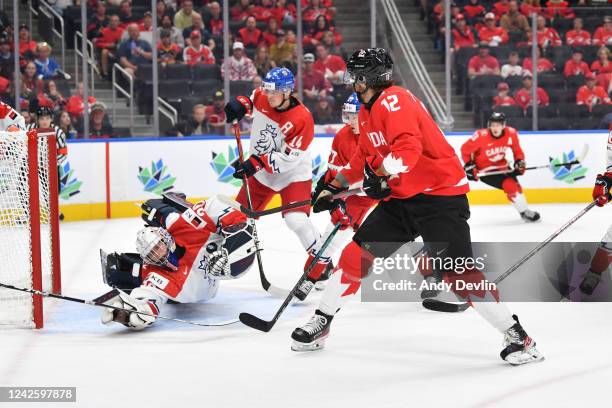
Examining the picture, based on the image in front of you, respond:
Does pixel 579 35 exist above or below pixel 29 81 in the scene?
above

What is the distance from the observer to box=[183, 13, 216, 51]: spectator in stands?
29.5 ft

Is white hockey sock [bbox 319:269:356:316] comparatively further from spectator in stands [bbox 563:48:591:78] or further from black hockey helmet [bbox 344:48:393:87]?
spectator in stands [bbox 563:48:591:78]

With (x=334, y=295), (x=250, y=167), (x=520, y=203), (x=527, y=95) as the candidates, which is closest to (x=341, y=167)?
(x=250, y=167)

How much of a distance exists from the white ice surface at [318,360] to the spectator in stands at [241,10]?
419cm

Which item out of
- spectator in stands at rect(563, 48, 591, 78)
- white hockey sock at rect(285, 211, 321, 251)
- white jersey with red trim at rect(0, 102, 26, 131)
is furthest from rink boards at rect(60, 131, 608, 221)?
white hockey sock at rect(285, 211, 321, 251)

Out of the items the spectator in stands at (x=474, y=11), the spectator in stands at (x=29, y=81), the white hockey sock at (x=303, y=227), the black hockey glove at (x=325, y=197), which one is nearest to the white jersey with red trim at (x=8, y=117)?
the spectator in stands at (x=29, y=81)

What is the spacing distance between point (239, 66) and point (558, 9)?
3104 millimetres

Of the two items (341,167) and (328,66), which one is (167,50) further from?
(341,167)

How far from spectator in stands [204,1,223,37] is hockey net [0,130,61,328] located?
4000mm

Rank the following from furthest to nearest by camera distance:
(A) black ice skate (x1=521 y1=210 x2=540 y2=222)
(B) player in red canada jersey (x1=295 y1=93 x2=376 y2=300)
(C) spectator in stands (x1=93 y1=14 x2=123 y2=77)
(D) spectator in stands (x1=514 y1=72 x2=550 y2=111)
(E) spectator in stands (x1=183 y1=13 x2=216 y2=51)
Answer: (D) spectator in stands (x1=514 y1=72 x2=550 y2=111) → (E) spectator in stands (x1=183 y1=13 x2=216 y2=51) → (C) spectator in stands (x1=93 y1=14 x2=123 y2=77) → (A) black ice skate (x1=521 y1=210 x2=540 y2=222) → (B) player in red canada jersey (x1=295 y1=93 x2=376 y2=300)

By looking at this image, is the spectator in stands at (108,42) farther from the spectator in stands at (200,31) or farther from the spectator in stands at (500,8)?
the spectator in stands at (500,8)

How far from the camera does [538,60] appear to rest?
9570 mm

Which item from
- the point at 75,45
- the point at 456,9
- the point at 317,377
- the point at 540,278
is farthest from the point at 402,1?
the point at 317,377

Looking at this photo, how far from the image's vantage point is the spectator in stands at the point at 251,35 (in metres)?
9.12
